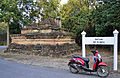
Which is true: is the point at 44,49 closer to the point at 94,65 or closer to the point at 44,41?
the point at 44,41

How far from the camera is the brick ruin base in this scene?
13398mm

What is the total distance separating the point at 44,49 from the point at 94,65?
7.64 m

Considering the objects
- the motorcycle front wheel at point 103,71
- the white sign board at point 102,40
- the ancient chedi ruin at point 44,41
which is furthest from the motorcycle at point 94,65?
the ancient chedi ruin at point 44,41

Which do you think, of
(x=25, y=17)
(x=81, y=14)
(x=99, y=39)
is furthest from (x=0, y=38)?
(x=99, y=39)

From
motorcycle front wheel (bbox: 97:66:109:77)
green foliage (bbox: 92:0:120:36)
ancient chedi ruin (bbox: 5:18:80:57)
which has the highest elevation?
green foliage (bbox: 92:0:120:36)

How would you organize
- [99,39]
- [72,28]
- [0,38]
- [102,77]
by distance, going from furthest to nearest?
[0,38] < [72,28] < [99,39] < [102,77]

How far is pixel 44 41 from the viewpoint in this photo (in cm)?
1452

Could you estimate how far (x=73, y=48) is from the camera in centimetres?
1661

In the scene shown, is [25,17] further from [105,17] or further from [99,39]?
[99,39]

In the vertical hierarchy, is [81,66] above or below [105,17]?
below

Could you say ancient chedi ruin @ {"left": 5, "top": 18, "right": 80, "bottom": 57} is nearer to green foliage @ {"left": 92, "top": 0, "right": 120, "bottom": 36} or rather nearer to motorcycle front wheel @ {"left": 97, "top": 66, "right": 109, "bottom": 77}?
green foliage @ {"left": 92, "top": 0, "right": 120, "bottom": 36}

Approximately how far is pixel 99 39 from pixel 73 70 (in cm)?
234

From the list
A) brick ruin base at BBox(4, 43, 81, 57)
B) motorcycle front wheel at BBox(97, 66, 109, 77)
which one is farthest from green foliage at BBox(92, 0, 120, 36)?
motorcycle front wheel at BBox(97, 66, 109, 77)

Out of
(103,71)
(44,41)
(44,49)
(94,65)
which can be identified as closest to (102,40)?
(94,65)
